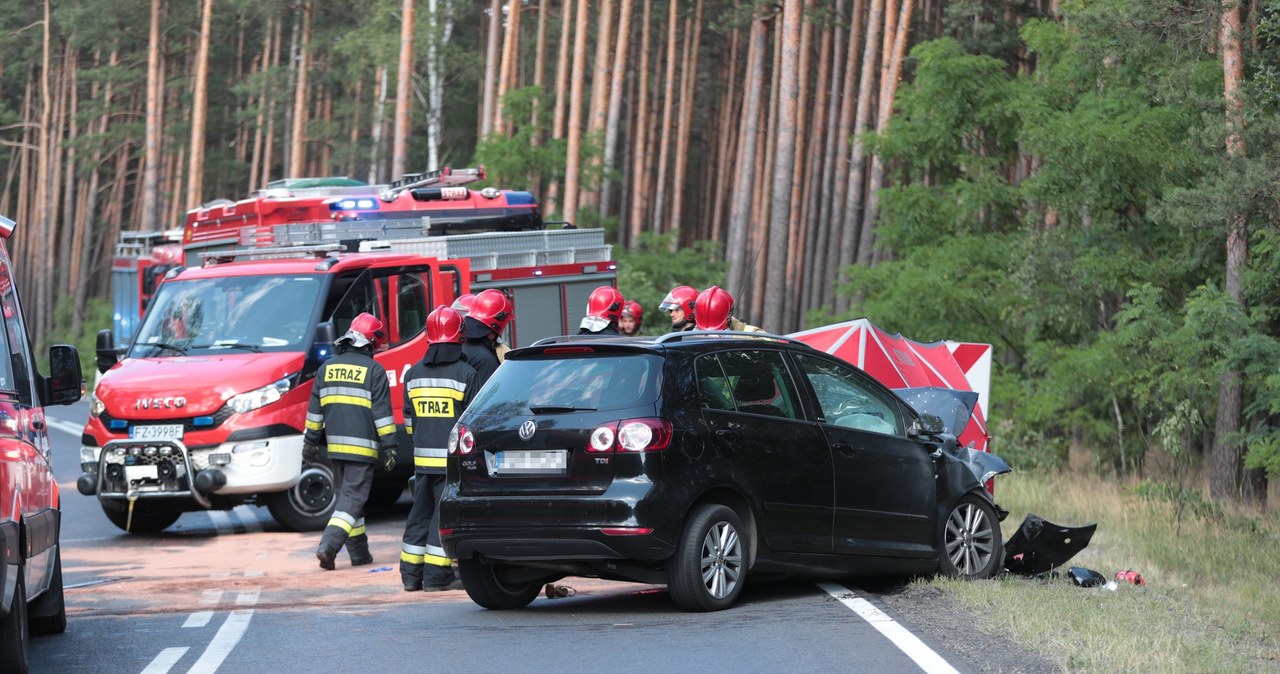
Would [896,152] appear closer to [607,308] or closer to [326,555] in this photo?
[607,308]

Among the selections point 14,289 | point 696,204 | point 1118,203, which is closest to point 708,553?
point 14,289

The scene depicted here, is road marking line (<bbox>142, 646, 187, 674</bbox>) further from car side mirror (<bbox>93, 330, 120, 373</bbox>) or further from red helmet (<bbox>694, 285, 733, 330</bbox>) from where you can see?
car side mirror (<bbox>93, 330, 120, 373</bbox>)

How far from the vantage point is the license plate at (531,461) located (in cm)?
898

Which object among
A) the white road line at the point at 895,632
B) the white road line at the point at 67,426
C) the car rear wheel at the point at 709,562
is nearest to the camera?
the white road line at the point at 895,632

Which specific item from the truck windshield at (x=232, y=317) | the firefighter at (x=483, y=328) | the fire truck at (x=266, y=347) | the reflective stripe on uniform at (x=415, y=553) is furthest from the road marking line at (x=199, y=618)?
the truck windshield at (x=232, y=317)

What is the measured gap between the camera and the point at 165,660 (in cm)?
811

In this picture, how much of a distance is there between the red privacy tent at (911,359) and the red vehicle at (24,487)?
263 inches

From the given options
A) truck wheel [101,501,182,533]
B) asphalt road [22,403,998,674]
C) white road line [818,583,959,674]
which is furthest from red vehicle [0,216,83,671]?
truck wheel [101,501,182,533]

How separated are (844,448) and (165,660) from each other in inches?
160

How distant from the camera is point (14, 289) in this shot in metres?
8.41

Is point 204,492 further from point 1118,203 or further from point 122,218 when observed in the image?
point 122,218

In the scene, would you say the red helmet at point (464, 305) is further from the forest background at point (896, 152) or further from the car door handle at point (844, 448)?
the car door handle at point (844, 448)

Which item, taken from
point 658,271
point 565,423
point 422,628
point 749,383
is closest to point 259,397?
point 422,628

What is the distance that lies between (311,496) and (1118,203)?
10738mm
